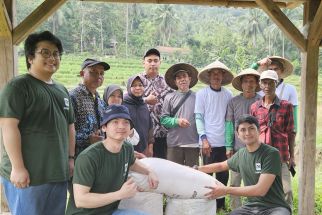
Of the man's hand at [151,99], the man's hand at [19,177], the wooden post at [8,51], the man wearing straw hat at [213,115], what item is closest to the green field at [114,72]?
the man wearing straw hat at [213,115]

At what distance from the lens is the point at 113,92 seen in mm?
4273

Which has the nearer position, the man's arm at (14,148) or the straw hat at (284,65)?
the man's arm at (14,148)

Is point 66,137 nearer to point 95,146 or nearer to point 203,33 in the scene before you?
point 95,146

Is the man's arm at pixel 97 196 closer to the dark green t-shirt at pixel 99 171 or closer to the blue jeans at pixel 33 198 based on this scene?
the dark green t-shirt at pixel 99 171

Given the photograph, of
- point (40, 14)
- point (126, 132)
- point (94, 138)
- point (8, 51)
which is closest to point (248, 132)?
point (126, 132)

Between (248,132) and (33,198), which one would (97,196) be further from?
(248,132)

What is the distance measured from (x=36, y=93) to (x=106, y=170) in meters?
0.69

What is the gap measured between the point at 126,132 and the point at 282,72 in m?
2.85

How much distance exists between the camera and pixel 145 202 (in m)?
3.80

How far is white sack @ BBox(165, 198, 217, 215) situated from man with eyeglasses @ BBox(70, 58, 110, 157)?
832 millimetres

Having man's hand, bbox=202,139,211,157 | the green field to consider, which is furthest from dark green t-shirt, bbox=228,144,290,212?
the green field

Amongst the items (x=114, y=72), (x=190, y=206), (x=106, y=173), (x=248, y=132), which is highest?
(x=114, y=72)

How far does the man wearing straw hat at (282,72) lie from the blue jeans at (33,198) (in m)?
2.90

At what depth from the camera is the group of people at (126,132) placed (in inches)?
121
